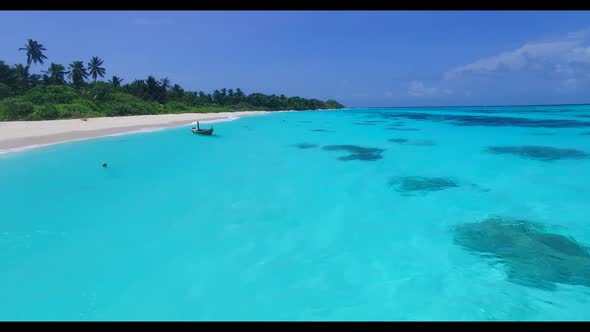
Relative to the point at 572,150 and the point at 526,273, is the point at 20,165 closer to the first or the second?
the point at 526,273

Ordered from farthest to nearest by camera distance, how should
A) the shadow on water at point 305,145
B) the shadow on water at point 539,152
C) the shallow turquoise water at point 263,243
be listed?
the shadow on water at point 305,145 → the shadow on water at point 539,152 → the shallow turquoise water at point 263,243

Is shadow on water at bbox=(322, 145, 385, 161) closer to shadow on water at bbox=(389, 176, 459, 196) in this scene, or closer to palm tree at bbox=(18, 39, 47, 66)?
shadow on water at bbox=(389, 176, 459, 196)

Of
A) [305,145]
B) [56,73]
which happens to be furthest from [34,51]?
[305,145]

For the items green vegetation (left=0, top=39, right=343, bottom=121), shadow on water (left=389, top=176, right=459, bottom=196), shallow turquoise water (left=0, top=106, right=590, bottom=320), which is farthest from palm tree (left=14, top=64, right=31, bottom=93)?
shadow on water (left=389, top=176, right=459, bottom=196)

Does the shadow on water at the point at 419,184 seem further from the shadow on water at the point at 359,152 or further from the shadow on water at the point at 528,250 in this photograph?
the shadow on water at the point at 359,152

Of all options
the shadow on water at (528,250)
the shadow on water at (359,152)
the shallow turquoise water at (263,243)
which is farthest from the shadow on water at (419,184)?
the shadow on water at (359,152)
